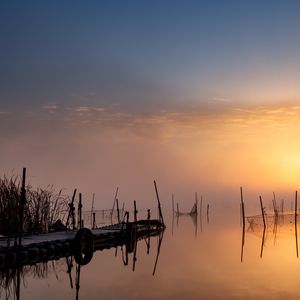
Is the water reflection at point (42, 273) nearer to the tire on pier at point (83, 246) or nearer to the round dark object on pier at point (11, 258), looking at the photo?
the round dark object on pier at point (11, 258)

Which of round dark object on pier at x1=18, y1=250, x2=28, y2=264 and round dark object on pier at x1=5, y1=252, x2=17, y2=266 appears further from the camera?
round dark object on pier at x1=18, y1=250, x2=28, y2=264

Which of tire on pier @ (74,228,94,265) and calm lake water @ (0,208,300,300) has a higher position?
tire on pier @ (74,228,94,265)

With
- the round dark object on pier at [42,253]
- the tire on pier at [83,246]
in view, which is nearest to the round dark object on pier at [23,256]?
the round dark object on pier at [42,253]

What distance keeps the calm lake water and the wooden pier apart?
503mm

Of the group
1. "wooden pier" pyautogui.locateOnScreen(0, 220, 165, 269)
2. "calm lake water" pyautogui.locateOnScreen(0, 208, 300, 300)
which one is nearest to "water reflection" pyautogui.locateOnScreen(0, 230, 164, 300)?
"calm lake water" pyautogui.locateOnScreen(0, 208, 300, 300)

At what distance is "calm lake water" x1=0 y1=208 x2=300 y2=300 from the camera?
49.6 ft

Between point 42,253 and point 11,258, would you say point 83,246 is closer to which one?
point 42,253

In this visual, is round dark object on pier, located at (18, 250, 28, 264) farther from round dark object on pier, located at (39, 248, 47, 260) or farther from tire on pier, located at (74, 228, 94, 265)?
tire on pier, located at (74, 228, 94, 265)

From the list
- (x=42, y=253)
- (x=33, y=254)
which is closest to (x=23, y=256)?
(x=33, y=254)

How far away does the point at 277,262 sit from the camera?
74.9 feet

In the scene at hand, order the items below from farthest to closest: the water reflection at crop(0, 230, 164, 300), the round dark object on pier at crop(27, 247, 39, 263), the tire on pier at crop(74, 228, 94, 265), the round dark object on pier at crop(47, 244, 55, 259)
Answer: the tire on pier at crop(74, 228, 94, 265) < the round dark object on pier at crop(47, 244, 55, 259) < the round dark object on pier at crop(27, 247, 39, 263) < the water reflection at crop(0, 230, 164, 300)

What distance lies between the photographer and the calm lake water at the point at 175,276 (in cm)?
1512

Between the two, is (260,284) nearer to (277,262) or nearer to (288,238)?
(277,262)

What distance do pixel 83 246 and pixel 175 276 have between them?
5967mm
